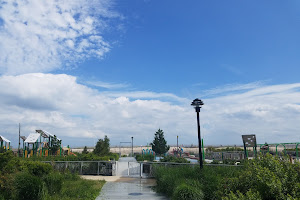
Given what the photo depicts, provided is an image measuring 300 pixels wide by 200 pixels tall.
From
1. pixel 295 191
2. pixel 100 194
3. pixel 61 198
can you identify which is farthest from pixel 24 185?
pixel 295 191

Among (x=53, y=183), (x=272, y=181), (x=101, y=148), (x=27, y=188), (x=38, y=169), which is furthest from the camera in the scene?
(x=101, y=148)

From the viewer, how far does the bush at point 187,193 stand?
8.53 m

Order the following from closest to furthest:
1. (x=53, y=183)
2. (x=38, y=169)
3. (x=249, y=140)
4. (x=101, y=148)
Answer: (x=53, y=183) < (x=38, y=169) < (x=249, y=140) < (x=101, y=148)

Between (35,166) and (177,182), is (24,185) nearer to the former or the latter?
(35,166)

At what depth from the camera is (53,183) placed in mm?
10117

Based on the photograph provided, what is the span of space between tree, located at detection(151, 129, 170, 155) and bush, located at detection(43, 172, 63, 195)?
3476 centimetres

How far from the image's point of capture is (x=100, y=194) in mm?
11164

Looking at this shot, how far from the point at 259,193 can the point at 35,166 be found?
31.1 ft

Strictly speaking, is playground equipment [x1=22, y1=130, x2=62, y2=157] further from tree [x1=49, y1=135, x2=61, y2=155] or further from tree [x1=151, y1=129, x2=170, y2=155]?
tree [x1=151, y1=129, x2=170, y2=155]

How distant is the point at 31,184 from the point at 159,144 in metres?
36.7

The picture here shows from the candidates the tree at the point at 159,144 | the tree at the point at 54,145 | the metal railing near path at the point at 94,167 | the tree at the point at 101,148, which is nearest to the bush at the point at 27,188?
the metal railing near path at the point at 94,167

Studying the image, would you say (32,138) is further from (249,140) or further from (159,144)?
(249,140)

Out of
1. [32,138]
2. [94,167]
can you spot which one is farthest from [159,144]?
[94,167]

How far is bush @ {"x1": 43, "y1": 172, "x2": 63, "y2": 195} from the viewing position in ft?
32.8
